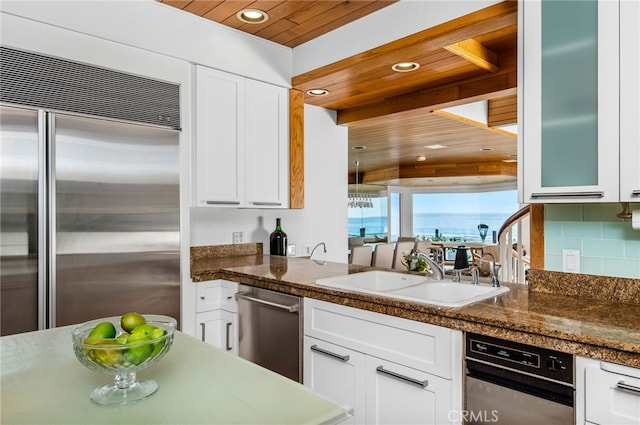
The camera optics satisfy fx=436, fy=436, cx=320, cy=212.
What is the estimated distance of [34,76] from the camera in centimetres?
203

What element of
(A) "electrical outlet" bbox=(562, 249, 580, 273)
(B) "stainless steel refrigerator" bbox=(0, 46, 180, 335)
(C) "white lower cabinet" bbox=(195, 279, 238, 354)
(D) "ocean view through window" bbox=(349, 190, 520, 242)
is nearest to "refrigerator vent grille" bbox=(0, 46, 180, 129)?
(B) "stainless steel refrigerator" bbox=(0, 46, 180, 335)

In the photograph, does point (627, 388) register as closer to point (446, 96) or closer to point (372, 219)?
point (446, 96)

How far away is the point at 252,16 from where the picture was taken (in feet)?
8.41

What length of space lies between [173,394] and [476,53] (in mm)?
2545

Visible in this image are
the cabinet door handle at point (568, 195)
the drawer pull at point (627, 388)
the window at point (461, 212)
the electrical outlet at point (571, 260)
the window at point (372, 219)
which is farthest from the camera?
the window at point (372, 219)

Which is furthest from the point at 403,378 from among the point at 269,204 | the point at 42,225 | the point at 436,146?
the point at 436,146

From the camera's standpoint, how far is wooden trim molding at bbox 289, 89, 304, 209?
317 centimetres

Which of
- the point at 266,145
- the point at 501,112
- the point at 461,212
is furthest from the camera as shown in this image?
the point at 461,212

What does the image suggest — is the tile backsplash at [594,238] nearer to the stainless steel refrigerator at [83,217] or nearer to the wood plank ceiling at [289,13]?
the wood plank ceiling at [289,13]

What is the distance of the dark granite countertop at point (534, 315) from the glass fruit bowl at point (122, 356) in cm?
108

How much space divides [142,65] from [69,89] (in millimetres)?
429

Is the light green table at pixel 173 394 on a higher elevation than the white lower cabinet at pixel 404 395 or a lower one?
higher

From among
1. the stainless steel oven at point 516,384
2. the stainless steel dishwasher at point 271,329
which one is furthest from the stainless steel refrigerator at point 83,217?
the stainless steel oven at point 516,384

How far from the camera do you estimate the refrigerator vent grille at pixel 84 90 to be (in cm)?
197
